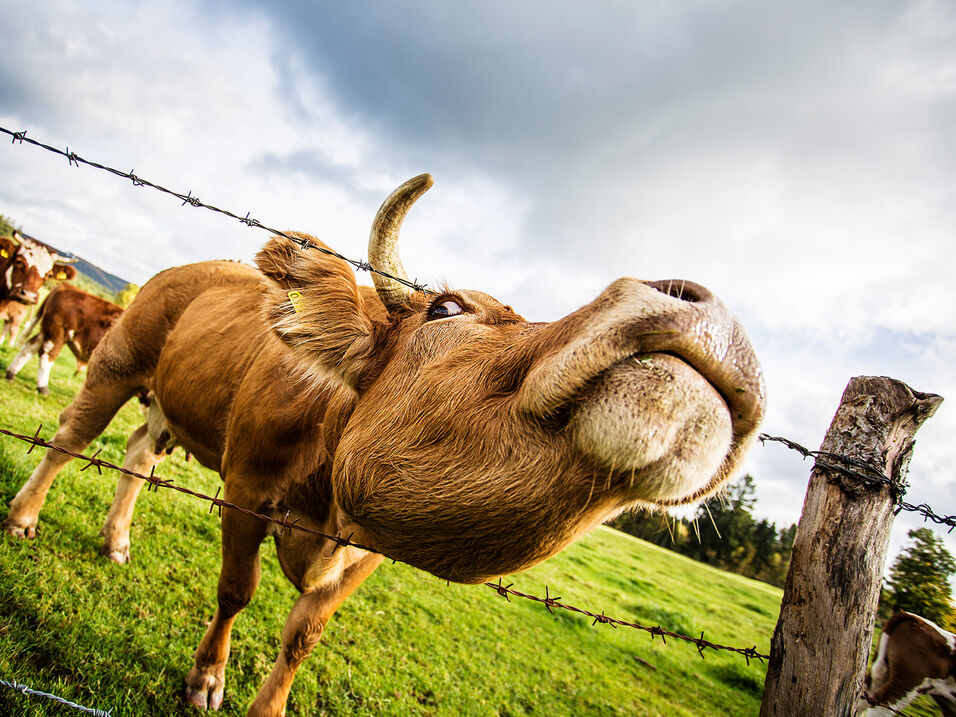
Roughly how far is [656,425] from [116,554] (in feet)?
16.0

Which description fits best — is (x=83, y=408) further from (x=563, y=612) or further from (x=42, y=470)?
(x=563, y=612)

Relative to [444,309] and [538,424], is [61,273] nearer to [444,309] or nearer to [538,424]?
[444,309]

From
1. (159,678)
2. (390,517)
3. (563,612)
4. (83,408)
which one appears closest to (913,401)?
(390,517)

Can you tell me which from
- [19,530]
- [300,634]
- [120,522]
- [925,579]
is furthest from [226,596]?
[925,579]

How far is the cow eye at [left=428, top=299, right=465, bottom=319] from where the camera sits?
7.69 feet

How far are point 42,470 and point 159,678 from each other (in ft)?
7.07

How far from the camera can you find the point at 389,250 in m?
2.68

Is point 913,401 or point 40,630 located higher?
point 913,401

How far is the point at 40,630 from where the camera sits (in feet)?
9.64

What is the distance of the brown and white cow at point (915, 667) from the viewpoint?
A: 13.9 feet

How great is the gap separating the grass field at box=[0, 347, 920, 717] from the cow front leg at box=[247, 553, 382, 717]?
1.14 ft

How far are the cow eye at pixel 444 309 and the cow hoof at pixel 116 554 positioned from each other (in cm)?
387

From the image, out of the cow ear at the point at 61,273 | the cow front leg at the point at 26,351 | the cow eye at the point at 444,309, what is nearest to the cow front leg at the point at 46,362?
the cow front leg at the point at 26,351

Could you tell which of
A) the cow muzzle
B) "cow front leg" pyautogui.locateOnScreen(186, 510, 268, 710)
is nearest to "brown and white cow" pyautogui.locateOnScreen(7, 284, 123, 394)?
"cow front leg" pyautogui.locateOnScreen(186, 510, 268, 710)
